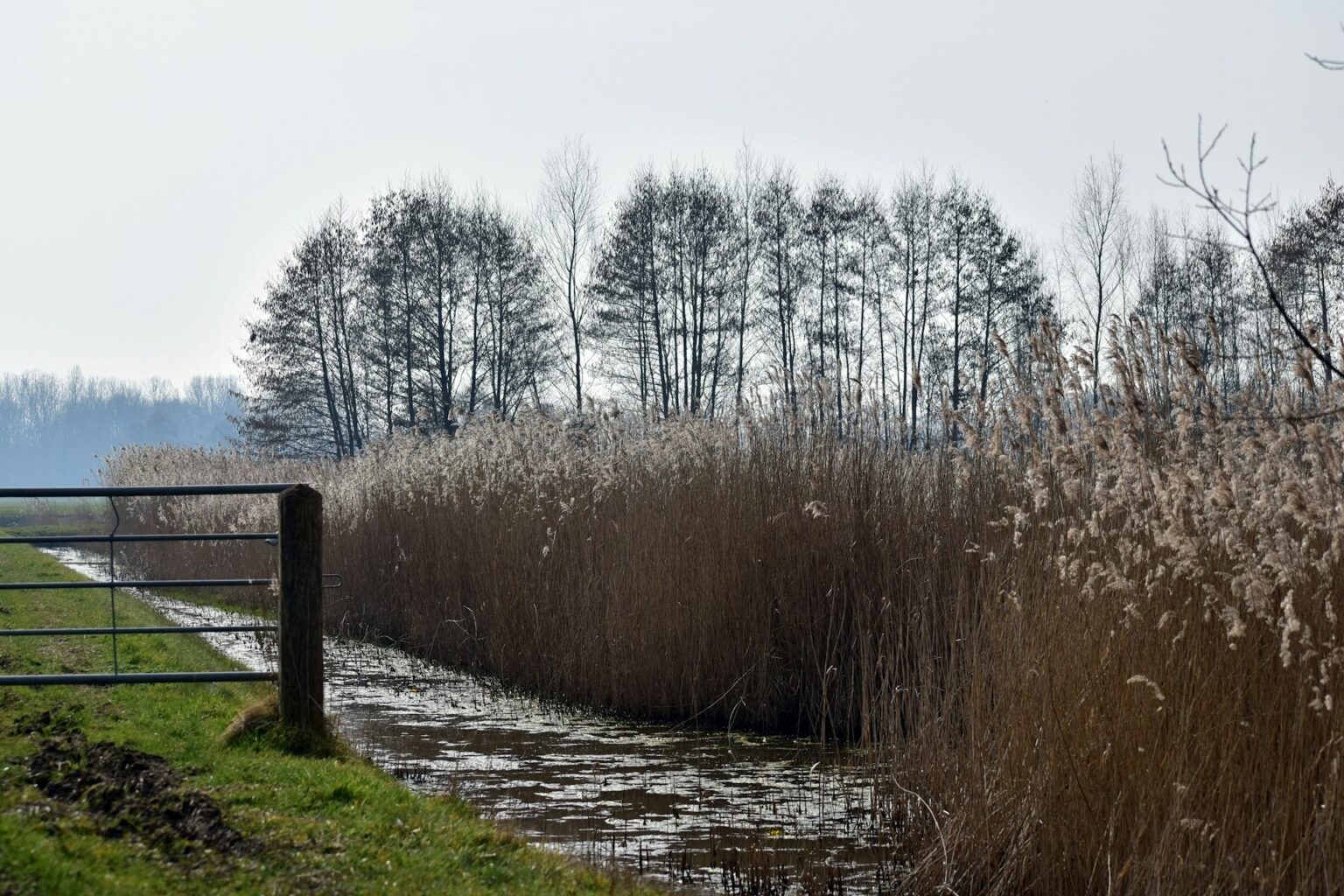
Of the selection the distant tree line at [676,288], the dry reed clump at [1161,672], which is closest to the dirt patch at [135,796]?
the dry reed clump at [1161,672]

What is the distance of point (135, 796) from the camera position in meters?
5.33

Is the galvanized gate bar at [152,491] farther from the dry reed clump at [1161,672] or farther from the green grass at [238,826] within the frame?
the dry reed clump at [1161,672]

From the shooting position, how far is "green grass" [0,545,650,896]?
4.45 metres

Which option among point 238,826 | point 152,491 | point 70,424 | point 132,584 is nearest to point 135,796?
point 238,826

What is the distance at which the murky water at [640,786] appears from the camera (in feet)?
19.0

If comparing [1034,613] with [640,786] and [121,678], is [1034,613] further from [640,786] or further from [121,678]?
[121,678]

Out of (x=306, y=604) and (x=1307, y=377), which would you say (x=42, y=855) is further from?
(x=1307, y=377)

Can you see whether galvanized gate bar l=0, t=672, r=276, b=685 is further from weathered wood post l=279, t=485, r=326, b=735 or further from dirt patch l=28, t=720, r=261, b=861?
dirt patch l=28, t=720, r=261, b=861

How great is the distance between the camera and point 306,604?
6.85m

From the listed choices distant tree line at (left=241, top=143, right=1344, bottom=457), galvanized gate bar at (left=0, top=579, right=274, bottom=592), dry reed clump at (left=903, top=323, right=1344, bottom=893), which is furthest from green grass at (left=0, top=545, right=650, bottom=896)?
distant tree line at (left=241, top=143, right=1344, bottom=457)

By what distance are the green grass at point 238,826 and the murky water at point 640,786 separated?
21.7 inches

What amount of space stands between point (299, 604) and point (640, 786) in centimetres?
220

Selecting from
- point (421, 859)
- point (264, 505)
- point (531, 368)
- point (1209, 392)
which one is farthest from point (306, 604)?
point (531, 368)

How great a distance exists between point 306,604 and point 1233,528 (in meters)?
4.64
